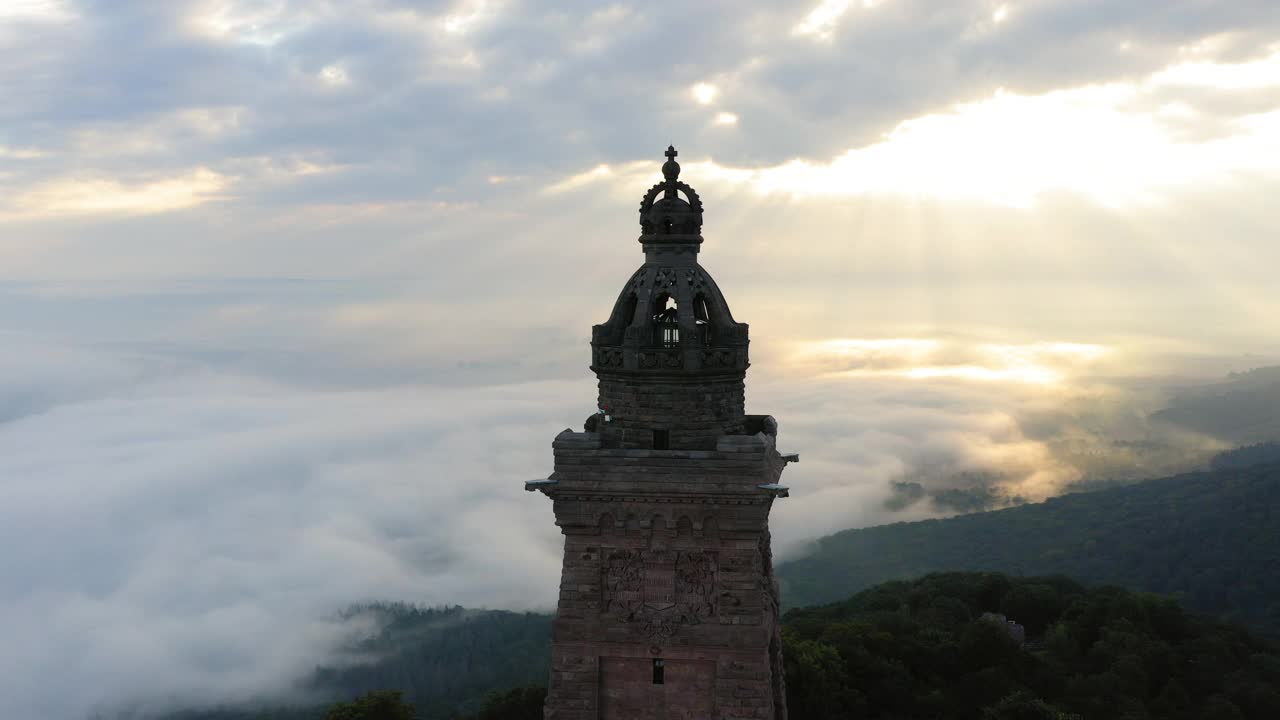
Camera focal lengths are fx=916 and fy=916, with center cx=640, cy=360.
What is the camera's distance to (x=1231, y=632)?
87938 mm

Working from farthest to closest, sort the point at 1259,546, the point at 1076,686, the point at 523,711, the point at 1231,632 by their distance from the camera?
the point at 1259,546
the point at 1231,632
the point at 1076,686
the point at 523,711

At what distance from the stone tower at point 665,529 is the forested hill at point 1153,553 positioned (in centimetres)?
12182

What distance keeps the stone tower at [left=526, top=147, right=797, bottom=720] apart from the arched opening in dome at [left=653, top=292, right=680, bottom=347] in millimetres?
54

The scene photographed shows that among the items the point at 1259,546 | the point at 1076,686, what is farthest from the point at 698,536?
the point at 1259,546

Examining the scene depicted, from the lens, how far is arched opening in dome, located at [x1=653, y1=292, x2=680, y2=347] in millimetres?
24812

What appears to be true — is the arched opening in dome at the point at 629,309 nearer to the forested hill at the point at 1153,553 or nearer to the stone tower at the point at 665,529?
the stone tower at the point at 665,529

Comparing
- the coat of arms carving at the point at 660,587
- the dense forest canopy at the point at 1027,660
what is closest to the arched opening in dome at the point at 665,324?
the coat of arms carving at the point at 660,587

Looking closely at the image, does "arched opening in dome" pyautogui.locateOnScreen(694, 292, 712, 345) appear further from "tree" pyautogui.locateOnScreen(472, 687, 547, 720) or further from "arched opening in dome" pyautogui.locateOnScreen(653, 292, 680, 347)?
"tree" pyautogui.locateOnScreen(472, 687, 547, 720)

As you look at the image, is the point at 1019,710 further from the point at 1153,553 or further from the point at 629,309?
the point at 1153,553

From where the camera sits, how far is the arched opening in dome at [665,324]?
24812 mm

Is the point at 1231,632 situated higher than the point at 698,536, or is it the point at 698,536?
the point at 698,536

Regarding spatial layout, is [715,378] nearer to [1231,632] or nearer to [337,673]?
[1231,632]

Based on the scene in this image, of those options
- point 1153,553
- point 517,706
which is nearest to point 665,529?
point 517,706

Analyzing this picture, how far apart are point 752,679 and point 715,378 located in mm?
7869
